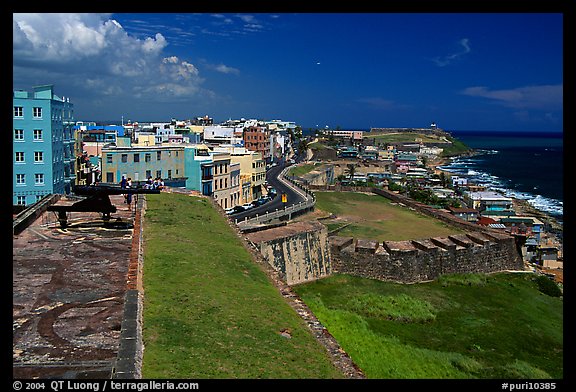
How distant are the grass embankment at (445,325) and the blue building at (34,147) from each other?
16.9m

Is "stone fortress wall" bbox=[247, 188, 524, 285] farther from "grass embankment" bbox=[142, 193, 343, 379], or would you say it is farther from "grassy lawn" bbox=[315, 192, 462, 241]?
"grass embankment" bbox=[142, 193, 343, 379]

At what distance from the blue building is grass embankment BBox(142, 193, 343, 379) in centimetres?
1727

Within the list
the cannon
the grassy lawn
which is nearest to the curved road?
the grassy lawn

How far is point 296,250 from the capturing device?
21672 mm

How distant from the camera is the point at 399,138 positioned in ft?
529

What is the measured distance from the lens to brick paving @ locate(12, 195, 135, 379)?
7.06 metres

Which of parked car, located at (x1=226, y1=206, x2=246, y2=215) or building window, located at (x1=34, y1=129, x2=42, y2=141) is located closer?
building window, located at (x1=34, y1=129, x2=42, y2=141)

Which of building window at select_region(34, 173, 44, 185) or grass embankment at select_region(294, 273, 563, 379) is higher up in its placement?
building window at select_region(34, 173, 44, 185)

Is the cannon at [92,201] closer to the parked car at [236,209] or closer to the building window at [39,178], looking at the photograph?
the building window at [39,178]

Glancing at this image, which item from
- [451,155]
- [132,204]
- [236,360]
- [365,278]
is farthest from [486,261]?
[451,155]

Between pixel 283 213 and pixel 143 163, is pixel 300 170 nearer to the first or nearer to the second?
pixel 143 163

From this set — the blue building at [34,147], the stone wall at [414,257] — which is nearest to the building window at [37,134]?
the blue building at [34,147]

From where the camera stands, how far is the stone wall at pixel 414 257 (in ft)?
78.2

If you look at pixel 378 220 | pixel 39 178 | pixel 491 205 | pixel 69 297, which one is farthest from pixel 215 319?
pixel 491 205
